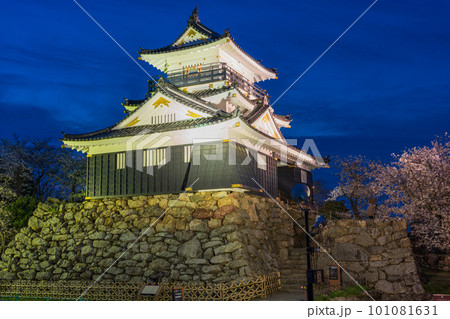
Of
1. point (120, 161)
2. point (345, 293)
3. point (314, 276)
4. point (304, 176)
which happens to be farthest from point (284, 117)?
point (314, 276)

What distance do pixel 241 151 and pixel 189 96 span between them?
4.40 meters

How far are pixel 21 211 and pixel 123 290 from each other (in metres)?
11.3

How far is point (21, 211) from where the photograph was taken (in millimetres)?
27234

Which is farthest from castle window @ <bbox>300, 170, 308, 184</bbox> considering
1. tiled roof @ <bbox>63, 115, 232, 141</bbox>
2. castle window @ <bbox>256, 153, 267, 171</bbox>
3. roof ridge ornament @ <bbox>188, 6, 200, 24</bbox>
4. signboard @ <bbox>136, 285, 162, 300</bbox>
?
signboard @ <bbox>136, 285, 162, 300</bbox>

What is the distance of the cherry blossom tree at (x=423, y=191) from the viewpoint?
74.8 ft

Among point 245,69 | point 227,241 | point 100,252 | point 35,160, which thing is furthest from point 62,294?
point 35,160

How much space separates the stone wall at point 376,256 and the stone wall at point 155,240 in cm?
296

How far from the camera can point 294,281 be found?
2062cm

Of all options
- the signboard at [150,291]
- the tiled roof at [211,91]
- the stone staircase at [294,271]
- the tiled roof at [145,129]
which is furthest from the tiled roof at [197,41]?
the signboard at [150,291]

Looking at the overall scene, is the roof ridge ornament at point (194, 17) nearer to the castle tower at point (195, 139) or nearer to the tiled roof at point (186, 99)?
the castle tower at point (195, 139)

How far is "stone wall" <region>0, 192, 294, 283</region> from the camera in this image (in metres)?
19.8

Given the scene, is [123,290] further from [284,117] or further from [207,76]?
[284,117]

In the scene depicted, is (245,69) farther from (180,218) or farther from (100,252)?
(100,252)

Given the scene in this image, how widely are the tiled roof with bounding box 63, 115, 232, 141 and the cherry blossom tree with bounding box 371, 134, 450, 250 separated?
10.5m
